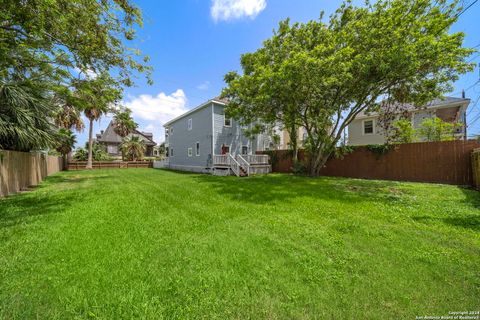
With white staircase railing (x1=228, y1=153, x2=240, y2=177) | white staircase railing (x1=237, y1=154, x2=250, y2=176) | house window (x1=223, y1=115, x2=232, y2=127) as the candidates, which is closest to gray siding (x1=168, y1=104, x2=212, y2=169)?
house window (x1=223, y1=115, x2=232, y2=127)

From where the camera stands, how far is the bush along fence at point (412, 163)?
9820 mm

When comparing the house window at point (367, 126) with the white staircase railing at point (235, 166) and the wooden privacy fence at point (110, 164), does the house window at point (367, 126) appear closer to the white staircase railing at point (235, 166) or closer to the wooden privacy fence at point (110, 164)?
the white staircase railing at point (235, 166)

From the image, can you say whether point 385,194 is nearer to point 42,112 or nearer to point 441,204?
point 441,204

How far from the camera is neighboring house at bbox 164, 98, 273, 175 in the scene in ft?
51.4

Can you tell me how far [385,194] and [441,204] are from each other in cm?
161

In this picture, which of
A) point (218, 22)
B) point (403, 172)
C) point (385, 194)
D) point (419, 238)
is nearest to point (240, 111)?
point (218, 22)

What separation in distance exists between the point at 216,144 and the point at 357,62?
11016mm

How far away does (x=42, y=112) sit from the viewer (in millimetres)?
8586

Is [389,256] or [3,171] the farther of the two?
[3,171]

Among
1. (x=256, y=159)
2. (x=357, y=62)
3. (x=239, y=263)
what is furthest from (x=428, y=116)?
(x=239, y=263)

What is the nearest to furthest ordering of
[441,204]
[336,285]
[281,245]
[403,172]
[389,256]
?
[336,285] → [389,256] → [281,245] → [441,204] → [403,172]

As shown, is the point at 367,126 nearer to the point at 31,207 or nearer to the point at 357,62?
the point at 357,62

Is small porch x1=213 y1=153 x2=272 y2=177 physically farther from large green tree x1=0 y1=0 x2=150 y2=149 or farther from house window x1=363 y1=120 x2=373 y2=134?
house window x1=363 y1=120 x2=373 y2=134

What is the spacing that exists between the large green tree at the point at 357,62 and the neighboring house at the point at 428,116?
Answer: 4.80m
